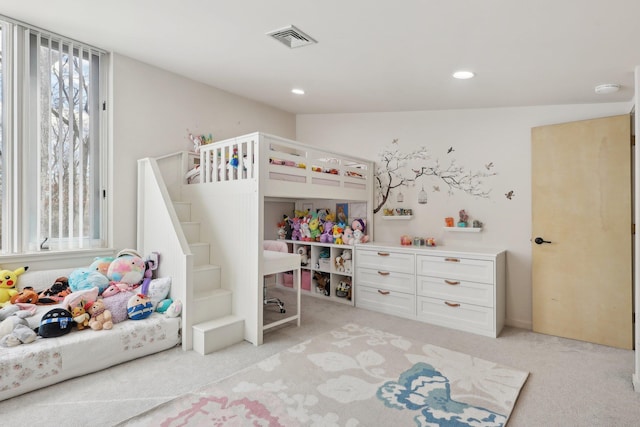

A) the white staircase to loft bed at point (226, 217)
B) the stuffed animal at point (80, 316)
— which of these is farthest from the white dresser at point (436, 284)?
the stuffed animal at point (80, 316)

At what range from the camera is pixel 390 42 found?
7.44 ft

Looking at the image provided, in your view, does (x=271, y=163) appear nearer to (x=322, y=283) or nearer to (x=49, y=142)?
(x=49, y=142)

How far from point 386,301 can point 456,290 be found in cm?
79

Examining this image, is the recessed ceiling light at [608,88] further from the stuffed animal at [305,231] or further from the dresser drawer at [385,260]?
the stuffed animal at [305,231]

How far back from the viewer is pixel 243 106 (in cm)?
439

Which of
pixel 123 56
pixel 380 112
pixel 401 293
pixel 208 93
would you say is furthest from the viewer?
pixel 380 112

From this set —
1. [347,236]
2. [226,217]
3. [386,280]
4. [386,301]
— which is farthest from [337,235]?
[226,217]

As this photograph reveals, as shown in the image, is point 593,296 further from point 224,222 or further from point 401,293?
point 224,222

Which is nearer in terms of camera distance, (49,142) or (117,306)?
(117,306)

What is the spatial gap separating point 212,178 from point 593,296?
365 cm

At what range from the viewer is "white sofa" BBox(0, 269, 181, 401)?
78.9 inches

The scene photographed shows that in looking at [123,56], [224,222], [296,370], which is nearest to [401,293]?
[296,370]

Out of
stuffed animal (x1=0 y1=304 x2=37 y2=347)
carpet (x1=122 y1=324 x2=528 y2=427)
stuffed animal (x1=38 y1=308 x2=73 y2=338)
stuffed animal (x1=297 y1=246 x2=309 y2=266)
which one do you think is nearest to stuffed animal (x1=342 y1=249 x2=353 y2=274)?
stuffed animal (x1=297 y1=246 x2=309 y2=266)

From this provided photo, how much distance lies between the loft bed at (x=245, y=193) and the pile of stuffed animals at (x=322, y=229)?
0.73 metres
